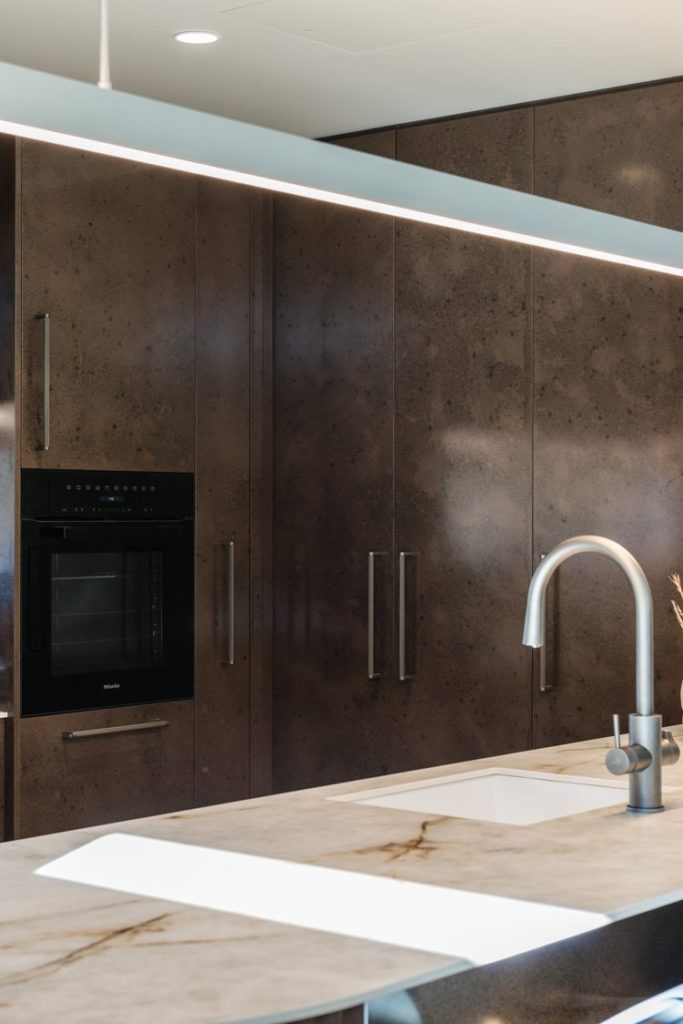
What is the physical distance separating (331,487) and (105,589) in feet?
2.60

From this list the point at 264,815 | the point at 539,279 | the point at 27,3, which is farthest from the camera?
the point at 539,279

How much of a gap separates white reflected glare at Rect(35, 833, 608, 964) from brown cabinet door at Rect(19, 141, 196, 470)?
209cm

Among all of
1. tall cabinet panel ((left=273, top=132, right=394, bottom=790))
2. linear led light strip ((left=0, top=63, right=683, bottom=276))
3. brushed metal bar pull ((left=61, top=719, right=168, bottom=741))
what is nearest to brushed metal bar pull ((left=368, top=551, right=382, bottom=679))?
tall cabinet panel ((left=273, top=132, right=394, bottom=790))

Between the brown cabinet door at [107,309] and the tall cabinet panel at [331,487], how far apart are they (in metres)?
0.39

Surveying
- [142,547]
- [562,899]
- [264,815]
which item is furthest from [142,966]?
[142,547]

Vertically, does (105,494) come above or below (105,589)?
above

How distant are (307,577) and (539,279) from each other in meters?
1.18

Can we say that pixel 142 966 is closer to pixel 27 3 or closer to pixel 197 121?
pixel 197 121

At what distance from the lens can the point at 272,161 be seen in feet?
5.49

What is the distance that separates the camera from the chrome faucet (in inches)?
88.1

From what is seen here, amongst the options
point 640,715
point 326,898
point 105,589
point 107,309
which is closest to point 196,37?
point 107,309

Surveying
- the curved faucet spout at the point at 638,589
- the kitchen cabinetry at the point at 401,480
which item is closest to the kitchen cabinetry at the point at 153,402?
the kitchen cabinetry at the point at 401,480

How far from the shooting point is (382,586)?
14.3ft

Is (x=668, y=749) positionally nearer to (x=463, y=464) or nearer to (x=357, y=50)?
(x=463, y=464)
